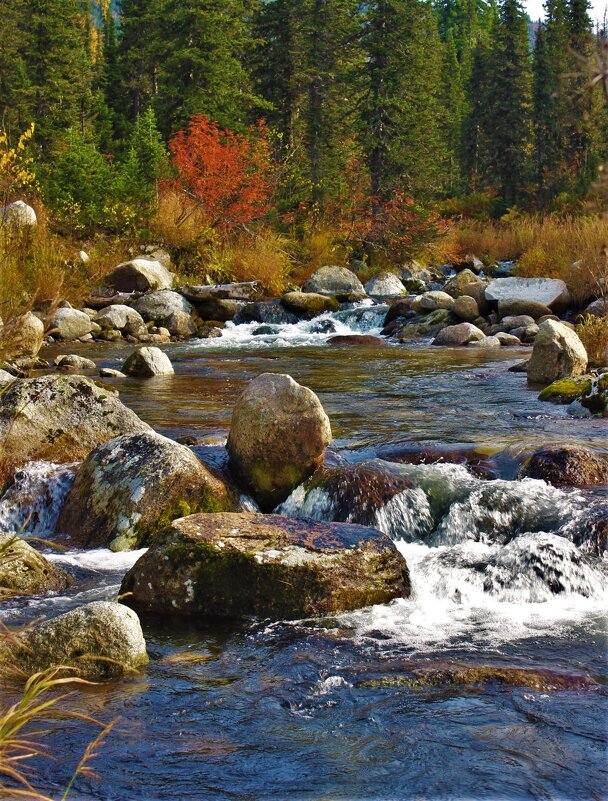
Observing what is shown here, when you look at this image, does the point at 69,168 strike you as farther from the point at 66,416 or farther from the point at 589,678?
the point at 589,678

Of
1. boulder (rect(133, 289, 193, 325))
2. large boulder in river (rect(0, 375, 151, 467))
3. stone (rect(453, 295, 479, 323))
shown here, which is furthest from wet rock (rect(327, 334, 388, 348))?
large boulder in river (rect(0, 375, 151, 467))

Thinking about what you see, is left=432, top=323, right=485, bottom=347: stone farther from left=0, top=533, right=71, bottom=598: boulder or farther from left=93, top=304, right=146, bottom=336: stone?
left=0, top=533, right=71, bottom=598: boulder

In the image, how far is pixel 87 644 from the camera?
425cm

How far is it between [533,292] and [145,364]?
9.11 meters

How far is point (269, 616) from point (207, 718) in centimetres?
126

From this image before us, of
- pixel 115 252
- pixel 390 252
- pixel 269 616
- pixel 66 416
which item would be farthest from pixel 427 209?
pixel 269 616

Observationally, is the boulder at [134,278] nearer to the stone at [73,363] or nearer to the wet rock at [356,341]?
the wet rock at [356,341]

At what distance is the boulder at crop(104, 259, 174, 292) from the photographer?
20.1m

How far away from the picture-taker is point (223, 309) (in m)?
19.8

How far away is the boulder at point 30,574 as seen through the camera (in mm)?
5305

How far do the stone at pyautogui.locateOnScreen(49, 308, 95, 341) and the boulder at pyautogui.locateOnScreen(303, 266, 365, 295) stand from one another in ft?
22.9

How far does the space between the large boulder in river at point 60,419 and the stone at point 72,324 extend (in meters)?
8.93

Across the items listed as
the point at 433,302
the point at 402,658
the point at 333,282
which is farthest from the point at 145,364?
the point at 333,282

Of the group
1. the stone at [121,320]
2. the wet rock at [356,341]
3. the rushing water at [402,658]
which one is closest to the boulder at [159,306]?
the stone at [121,320]
